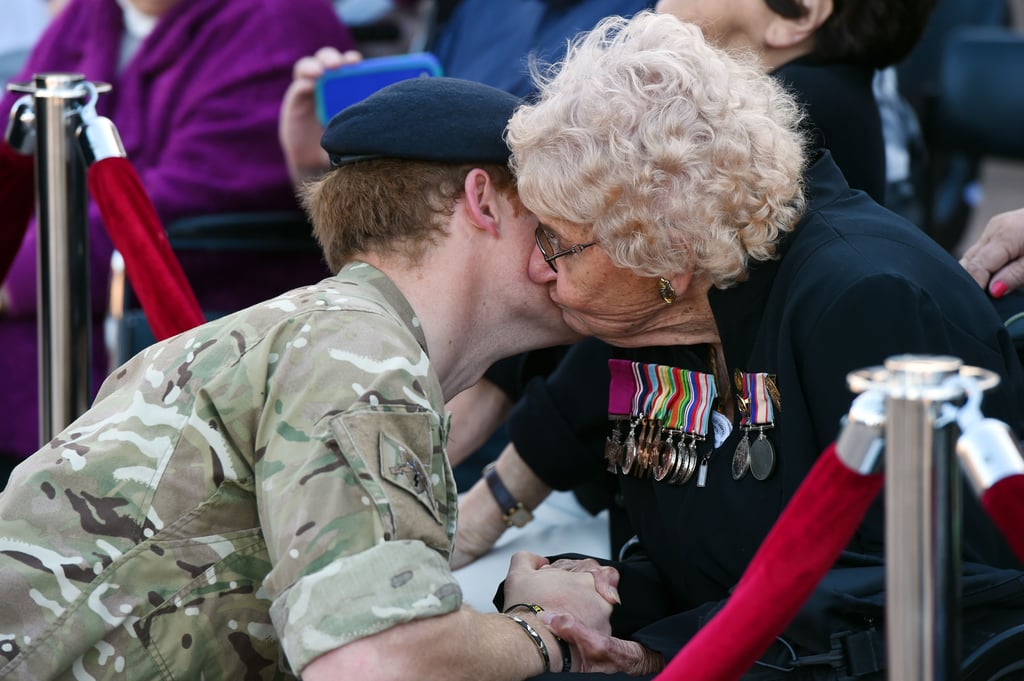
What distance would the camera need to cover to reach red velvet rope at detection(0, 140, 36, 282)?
2.66 meters

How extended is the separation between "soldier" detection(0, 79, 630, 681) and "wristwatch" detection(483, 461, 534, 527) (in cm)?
72

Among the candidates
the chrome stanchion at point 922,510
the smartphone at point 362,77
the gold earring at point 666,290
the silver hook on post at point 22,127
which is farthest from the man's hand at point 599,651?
the smartphone at point 362,77

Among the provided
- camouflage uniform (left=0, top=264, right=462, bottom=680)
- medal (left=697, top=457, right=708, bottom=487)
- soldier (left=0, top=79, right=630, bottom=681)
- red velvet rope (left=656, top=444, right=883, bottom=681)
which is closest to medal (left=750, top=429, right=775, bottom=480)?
medal (left=697, top=457, right=708, bottom=487)

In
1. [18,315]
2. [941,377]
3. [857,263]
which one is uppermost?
[941,377]

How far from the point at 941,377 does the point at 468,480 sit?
2.24m

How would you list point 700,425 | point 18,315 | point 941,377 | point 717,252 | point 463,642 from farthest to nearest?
1. point 18,315
2. point 700,425
3. point 717,252
4. point 463,642
5. point 941,377

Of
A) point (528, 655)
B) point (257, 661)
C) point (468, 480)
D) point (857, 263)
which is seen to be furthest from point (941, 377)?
point (468, 480)

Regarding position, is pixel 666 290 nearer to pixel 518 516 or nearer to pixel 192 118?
pixel 518 516

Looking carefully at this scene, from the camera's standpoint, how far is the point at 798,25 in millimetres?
2635

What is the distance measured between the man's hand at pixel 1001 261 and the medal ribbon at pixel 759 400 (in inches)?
20.1

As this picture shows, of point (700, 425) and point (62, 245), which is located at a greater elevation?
point (62, 245)

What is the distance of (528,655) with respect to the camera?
5.73 feet

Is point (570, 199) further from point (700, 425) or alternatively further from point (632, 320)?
point (700, 425)

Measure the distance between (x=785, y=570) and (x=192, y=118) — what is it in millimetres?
2982
